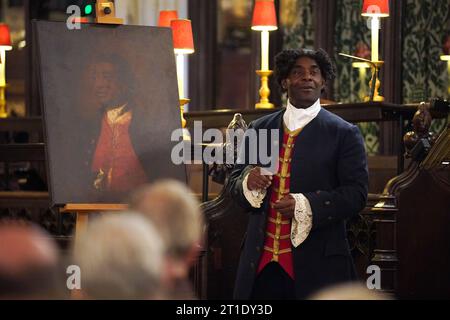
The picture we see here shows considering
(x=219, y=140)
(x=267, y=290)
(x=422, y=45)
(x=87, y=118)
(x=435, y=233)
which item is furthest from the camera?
(x=422, y=45)

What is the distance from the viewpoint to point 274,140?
3.85m

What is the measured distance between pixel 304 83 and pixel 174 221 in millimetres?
2079

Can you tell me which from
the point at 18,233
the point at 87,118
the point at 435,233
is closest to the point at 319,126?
the point at 87,118

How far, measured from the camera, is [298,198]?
3.67m

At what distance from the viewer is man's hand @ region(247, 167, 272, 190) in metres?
3.70

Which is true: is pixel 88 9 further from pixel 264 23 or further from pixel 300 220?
pixel 264 23

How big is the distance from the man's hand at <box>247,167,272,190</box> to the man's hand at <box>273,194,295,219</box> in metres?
0.08

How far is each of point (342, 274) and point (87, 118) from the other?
155 centimetres

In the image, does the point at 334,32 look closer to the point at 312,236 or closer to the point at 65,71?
the point at 65,71

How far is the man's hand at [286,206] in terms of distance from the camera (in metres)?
3.65

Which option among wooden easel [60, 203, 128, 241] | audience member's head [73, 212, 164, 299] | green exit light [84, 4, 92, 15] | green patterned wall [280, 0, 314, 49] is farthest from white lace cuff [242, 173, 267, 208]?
green patterned wall [280, 0, 314, 49]

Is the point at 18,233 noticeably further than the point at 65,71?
No

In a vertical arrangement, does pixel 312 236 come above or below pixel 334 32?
below

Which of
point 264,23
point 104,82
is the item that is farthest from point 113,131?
point 264,23
